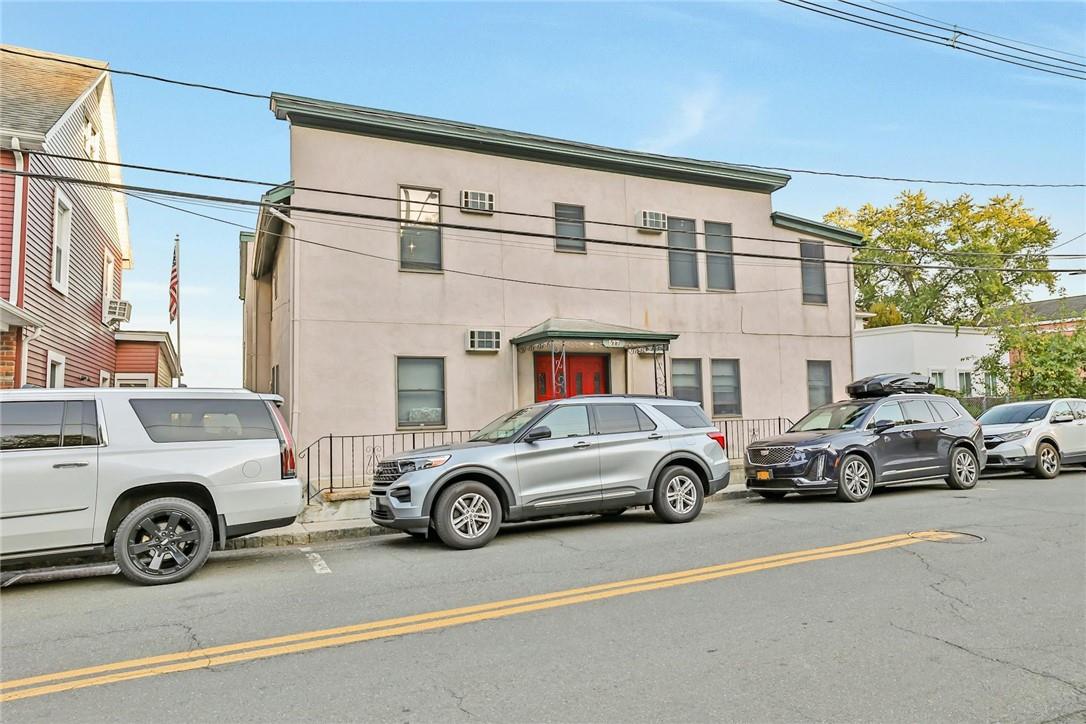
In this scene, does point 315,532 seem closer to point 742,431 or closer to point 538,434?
point 538,434

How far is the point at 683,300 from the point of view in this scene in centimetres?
1742

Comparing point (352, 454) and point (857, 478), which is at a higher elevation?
point (352, 454)

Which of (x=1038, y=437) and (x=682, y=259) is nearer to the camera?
(x=1038, y=437)

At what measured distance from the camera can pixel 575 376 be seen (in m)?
16.2

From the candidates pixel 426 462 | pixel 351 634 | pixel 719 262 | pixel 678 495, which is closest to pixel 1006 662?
pixel 351 634

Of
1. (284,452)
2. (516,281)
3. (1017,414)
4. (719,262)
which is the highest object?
(719,262)

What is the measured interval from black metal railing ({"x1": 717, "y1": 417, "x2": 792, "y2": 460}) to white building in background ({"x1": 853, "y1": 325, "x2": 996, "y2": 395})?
30.3ft

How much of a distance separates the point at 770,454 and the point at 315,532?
7.17 metres

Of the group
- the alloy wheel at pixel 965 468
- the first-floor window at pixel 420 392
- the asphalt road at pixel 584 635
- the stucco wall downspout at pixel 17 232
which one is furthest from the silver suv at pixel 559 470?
the stucco wall downspout at pixel 17 232

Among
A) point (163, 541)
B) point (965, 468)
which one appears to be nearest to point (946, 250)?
point (965, 468)

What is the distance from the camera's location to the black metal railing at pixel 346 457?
1356 cm

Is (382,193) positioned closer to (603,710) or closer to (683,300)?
(683,300)

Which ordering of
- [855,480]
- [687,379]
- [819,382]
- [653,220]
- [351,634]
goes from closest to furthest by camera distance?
[351,634]
[855,480]
[653,220]
[687,379]
[819,382]

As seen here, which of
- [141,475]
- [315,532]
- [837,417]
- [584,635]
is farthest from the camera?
[837,417]
